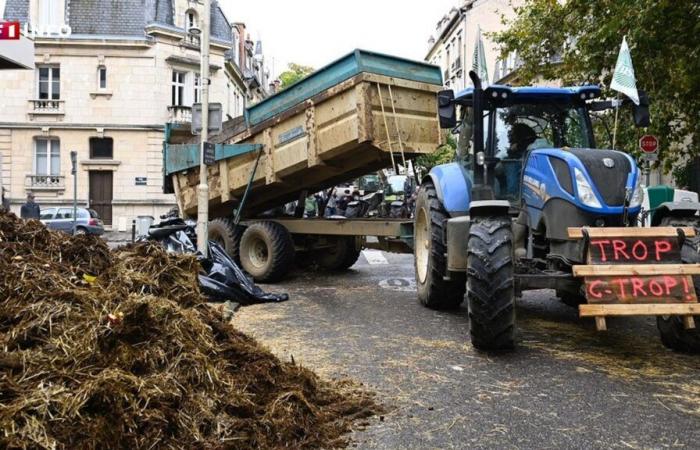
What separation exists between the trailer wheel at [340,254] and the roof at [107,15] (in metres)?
23.2

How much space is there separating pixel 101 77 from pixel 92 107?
60.3 inches

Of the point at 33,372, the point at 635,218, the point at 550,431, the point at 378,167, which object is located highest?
the point at 378,167

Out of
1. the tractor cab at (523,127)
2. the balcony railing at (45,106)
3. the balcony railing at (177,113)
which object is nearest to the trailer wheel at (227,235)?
the tractor cab at (523,127)

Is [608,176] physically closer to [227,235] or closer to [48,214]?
[227,235]

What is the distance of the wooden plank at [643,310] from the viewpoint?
4.62 m

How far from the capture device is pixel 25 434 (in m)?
2.82

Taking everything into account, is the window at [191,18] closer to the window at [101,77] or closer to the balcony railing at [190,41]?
the balcony railing at [190,41]

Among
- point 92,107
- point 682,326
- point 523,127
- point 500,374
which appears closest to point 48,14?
point 92,107

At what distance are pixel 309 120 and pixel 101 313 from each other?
18.3ft

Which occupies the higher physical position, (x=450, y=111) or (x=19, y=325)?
(x=450, y=111)

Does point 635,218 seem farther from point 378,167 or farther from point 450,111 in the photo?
point 378,167

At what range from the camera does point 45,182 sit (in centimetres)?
2995

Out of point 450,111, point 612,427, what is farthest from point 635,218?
point 612,427

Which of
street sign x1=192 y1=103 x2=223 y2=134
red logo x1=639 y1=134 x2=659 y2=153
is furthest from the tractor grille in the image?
street sign x1=192 y1=103 x2=223 y2=134
